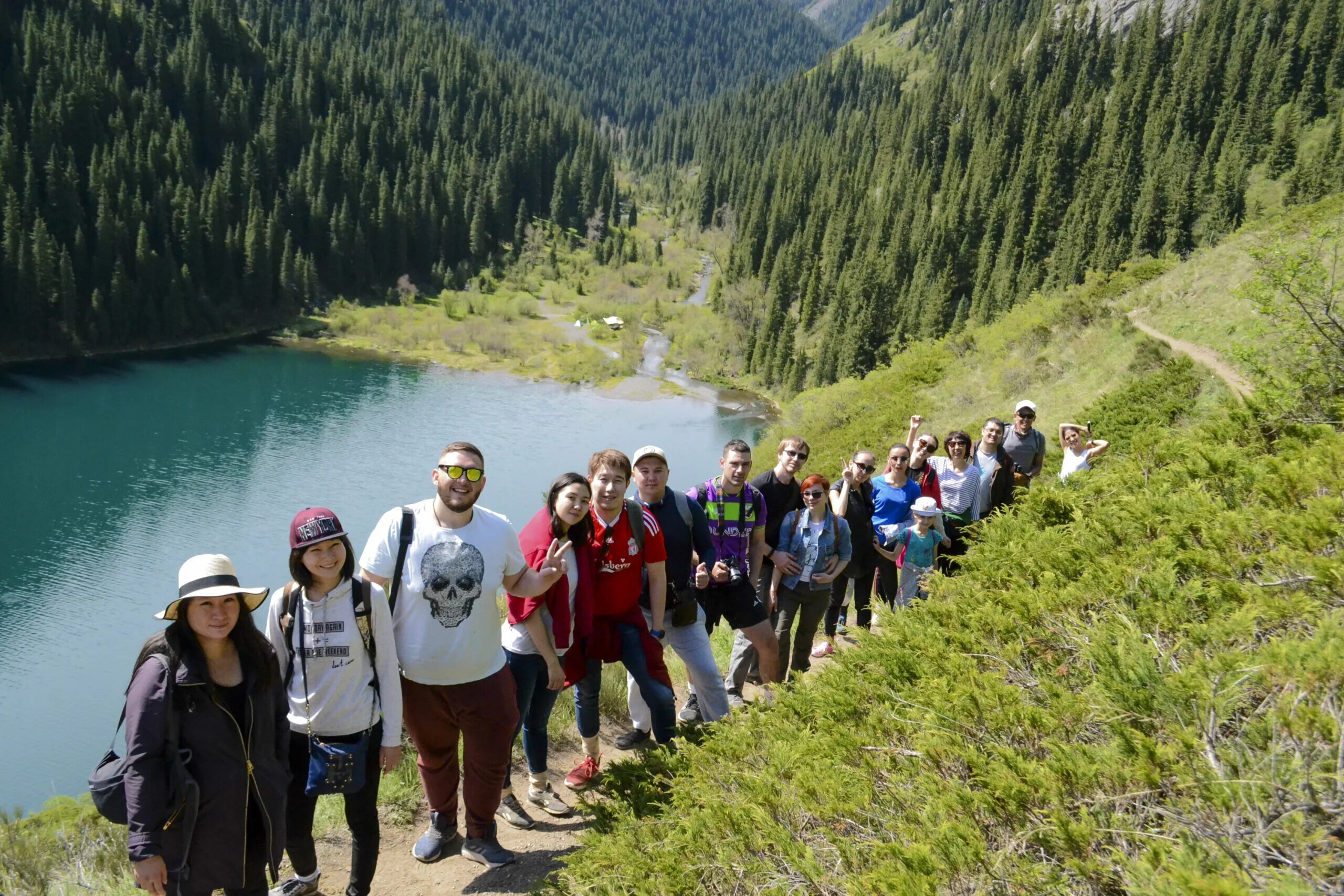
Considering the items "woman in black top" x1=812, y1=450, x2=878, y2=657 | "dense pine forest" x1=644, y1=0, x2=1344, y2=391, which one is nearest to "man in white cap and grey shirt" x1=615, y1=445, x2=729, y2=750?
"woman in black top" x1=812, y1=450, x2=878, y2=657

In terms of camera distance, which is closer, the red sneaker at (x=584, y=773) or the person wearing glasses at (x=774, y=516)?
the red sneaker at (x=584, y=773)

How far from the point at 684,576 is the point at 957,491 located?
2.96 meters

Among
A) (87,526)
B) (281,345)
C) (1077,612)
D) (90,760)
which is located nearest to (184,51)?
(281,345)

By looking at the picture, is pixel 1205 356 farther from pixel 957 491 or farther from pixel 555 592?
pixel 555 592

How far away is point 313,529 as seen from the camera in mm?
3115

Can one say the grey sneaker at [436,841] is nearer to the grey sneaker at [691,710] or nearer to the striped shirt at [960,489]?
the grey sneaker at [691,710]

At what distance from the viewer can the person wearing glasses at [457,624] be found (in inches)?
136

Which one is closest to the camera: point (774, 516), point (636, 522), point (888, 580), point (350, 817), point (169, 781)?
point (169, 781)

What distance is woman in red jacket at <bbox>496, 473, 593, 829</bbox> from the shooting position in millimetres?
3846

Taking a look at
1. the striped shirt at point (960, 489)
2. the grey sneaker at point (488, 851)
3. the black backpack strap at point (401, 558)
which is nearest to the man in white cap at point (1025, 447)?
the striped shirt at point (960, 489)

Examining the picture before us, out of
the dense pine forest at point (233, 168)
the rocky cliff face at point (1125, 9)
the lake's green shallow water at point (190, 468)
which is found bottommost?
the lake's green shallow water at point (190, 468)

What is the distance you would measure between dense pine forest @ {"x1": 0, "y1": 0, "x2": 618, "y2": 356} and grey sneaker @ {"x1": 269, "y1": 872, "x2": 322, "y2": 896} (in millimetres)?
57921

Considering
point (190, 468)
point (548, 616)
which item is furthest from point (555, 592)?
point (190, 468)

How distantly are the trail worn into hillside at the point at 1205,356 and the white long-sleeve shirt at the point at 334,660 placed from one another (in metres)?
9.85
